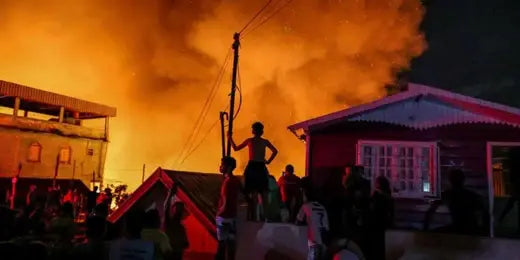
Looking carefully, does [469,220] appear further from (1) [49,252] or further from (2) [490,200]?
(1) [49,252]

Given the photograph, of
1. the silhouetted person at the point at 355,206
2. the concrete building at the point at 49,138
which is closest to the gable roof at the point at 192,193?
the silhouetted person at the point at 355,206

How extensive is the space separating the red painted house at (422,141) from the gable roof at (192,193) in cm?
321

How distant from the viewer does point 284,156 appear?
37.3 meters

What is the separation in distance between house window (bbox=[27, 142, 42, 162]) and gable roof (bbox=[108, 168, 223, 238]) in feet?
63.5

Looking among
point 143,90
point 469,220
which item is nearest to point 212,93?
point 143,90

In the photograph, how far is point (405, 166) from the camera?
1155 centimetres

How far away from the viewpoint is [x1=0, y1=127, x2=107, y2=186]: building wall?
2816 cm

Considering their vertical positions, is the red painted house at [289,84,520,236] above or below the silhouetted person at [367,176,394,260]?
above

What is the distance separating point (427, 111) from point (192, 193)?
20.5 feet

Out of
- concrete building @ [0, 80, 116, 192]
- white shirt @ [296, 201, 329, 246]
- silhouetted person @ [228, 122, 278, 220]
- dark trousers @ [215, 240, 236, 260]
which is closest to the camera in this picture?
white shirt @ [296, 201, 329, 246]

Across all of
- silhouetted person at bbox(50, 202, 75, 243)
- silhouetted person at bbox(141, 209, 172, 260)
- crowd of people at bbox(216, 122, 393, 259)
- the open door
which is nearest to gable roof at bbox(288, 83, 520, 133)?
the open door

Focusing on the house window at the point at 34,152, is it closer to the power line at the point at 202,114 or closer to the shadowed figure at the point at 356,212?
the power line at the point at 202,114

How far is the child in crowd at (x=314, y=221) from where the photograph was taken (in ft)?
20.7

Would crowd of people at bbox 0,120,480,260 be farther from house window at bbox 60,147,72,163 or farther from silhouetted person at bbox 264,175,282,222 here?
house window at bbox 60,147,72,163
